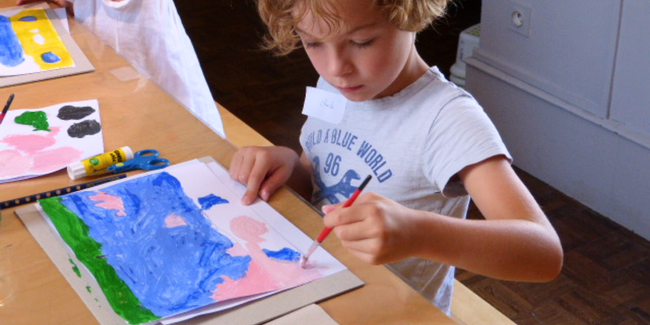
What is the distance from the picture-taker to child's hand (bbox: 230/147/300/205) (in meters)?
1.04

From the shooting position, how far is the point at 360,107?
114 centimetres

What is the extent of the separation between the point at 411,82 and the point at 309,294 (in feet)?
1.25

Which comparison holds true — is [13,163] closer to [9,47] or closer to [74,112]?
[74,112]

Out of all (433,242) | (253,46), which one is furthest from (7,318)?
(253,46)

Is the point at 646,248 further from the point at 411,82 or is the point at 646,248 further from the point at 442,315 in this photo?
the point at 442,315

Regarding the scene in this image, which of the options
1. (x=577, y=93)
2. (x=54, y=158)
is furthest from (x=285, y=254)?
(x=577, y=93)

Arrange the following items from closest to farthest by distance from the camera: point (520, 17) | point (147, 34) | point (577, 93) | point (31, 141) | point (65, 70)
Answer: point (31, 141) < point (65, 70) < point (147, 34) < point (577, 93) < point (520, 17)

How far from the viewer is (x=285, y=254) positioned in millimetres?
915

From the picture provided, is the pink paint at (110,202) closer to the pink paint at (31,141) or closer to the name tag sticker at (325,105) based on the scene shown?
the pink paint at (31,141)

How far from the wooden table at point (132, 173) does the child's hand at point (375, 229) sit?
70mm

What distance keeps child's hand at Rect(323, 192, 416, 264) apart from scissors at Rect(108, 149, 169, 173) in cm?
41

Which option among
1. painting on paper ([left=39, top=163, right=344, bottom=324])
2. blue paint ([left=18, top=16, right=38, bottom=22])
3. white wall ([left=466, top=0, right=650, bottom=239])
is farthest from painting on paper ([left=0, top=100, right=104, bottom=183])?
white wall ([left=466, top=0, right=650, bottom=239])

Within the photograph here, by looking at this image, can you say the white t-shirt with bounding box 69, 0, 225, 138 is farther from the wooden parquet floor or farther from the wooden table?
the wooden parquet floor

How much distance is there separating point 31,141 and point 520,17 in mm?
1621
